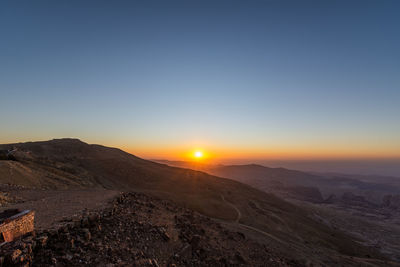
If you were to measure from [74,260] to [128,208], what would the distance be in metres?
6.33

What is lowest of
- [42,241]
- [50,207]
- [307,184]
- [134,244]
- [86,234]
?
[307,184]

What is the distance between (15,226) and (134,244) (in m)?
3.90

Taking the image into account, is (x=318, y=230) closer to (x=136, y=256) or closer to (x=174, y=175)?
(x=174, y=175)

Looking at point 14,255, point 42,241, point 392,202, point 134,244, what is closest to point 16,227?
point 42,241

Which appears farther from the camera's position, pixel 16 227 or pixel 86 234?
pixel 86 234

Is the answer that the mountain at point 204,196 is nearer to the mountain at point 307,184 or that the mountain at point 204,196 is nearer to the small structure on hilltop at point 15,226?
the small structure on hilltop at point 15,226

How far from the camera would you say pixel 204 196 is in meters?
34.1

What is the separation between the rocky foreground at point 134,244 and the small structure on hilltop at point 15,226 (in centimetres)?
35

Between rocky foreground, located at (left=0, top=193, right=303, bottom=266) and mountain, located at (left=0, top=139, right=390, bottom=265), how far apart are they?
3946 millimetres

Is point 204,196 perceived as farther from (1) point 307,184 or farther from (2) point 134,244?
(1) point 307,184

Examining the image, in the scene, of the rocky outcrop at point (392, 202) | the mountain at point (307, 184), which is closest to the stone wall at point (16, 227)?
the mountain at point (307, 184)

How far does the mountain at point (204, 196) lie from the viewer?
1989 cm

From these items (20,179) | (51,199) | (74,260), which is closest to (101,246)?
(74,260)

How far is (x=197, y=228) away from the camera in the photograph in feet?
42.1
